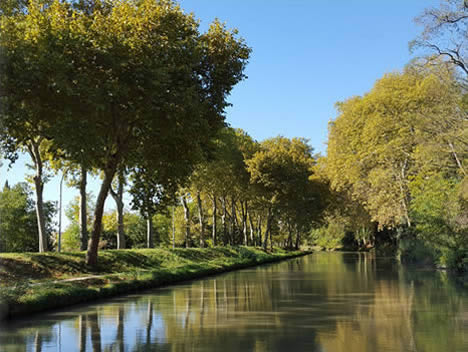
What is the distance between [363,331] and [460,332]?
1925 mm

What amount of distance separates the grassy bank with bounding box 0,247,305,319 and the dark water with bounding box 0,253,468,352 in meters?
0.72

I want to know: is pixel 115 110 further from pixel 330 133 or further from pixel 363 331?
pixel 330 133

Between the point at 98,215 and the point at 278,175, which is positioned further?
the point at 278,175

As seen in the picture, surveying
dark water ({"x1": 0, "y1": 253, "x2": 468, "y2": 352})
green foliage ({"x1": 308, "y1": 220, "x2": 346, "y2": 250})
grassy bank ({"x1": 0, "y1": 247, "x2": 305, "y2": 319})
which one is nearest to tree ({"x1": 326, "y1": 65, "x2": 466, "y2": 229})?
grassy bank ({"x1": 0, "y1": 247, "x2": 305, "y2": 319})

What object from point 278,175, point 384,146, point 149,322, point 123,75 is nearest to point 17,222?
point 278,175

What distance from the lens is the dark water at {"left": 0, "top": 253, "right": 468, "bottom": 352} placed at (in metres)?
10.5

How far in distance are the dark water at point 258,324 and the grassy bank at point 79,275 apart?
28.3 inches

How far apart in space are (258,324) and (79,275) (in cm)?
1455

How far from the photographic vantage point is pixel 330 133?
5678 cm

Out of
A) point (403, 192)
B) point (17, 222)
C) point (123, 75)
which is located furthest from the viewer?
point (17, 222)

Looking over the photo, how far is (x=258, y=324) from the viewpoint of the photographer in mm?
13289

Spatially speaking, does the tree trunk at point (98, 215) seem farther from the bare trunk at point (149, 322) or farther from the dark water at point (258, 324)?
the bare trunk at point (149, 322)

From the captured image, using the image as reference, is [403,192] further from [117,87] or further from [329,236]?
[329,236]

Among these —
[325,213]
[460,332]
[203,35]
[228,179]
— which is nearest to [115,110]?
[203,35]
